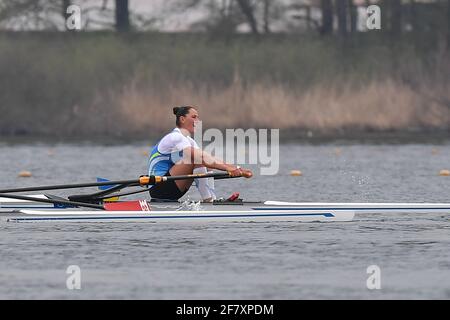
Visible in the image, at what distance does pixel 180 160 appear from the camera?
61.2ft

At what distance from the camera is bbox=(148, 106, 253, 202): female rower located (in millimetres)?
18531

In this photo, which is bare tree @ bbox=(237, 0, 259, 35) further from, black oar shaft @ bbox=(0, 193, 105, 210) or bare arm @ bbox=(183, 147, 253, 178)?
black oar shaft @ bbox=(0, 193, 105, 210)

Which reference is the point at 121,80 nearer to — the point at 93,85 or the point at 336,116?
the point at 93,85

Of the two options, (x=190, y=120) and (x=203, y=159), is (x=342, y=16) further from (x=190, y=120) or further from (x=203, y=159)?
(x=203, y=159)

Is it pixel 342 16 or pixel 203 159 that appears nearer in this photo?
pixel 203 159

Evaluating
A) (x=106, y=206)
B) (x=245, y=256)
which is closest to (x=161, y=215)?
(x=106, y=206)

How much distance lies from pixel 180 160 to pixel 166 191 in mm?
418

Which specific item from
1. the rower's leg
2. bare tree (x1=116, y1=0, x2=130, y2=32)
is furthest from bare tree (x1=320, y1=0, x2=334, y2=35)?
the rower's leg

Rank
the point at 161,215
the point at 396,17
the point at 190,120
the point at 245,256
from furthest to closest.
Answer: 1. the point at 396,17
2. the point at 190,120
3. the point at 161,215
4. the point at 245,256

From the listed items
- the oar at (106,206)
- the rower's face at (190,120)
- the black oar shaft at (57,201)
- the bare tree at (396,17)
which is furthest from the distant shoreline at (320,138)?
the black oar shaft at (57,201)

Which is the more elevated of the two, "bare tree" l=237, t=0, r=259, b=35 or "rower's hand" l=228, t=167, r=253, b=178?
"bare tree" l=237, t=0, r=259, b=35

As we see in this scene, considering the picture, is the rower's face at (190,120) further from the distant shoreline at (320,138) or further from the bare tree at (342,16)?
the bare tree at (342,16)
